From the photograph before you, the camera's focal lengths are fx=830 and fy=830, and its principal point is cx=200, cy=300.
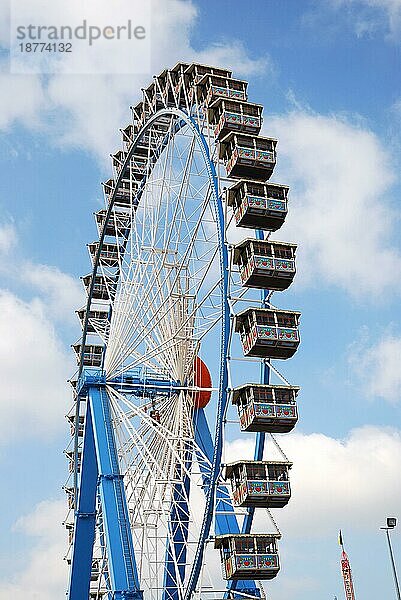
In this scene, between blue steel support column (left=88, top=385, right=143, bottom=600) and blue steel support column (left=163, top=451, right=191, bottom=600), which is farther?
blue steel support column (left=163, top=451, right=191, bottom=600)

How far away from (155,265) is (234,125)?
628cm

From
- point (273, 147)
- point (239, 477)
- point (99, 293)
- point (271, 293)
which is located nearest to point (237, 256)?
point (271, 293)

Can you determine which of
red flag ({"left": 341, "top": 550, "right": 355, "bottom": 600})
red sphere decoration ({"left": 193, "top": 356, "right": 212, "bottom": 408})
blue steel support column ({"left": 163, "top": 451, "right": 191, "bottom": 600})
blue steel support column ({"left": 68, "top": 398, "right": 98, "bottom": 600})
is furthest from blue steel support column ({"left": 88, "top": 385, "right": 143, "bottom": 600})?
red flag ({"left": 341, "top": 550, "right": 355, "bottom": 600})

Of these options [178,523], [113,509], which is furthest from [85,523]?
[113,509]

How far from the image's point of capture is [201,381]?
97.6 feet

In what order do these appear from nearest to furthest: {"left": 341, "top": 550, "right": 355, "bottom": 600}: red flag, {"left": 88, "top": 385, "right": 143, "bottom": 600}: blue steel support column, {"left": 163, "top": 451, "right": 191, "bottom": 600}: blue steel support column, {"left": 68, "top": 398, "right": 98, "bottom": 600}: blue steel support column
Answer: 1. {"left": 88, "top": 385, "right": 143, "bottom": 600}: blue steel support column
2. {"left": 163, "top": 451, "right": 191, "bottom": 600}: blue steel support column
3. {"left": 68, "top": 398, "right": 98, "bottom": 600}: blue steel support column
4. {"left": 341, "top": 550, "right": 355, "bottom": 600}: red flag

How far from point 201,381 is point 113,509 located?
18.8ft

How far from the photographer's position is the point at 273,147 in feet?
82.8

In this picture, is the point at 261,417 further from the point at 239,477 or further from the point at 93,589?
the point at 93,589

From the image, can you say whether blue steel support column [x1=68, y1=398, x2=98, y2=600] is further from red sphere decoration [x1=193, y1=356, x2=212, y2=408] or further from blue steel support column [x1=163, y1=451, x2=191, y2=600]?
red sphere decoration [x1=193, y1=356, x2=212, y2=408]

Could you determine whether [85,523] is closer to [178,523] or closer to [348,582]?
[178,523]

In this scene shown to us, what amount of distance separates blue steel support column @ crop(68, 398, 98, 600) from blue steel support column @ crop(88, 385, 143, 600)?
1.34 m

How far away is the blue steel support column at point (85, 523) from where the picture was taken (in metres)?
30.2

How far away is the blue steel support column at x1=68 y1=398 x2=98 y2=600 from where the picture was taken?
30188 millimetres
